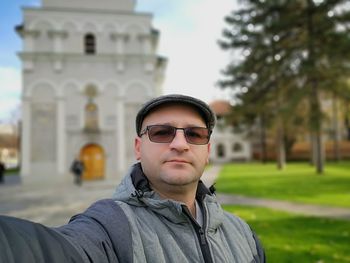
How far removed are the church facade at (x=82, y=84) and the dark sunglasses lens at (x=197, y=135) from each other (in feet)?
74.4

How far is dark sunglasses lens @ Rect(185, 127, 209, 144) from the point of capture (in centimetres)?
181

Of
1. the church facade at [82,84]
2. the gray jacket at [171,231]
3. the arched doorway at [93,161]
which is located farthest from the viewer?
the arched doorway at [93,161]

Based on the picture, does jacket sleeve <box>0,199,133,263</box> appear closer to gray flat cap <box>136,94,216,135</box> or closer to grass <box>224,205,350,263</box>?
gray flat cap <box>136,94,216,135</box>

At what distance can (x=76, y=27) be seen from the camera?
25.4 meters

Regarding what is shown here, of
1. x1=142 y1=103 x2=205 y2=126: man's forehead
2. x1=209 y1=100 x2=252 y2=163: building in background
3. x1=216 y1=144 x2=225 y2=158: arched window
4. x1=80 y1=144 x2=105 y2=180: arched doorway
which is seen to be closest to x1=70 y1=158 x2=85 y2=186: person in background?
x1=80 y1=144 x2=105 y2=180: arched doorway

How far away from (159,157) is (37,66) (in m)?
25.4

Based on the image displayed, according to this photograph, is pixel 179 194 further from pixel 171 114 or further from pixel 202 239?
pixel 171 114

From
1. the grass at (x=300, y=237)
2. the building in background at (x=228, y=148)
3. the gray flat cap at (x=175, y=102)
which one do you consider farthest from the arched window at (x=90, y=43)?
the building in background at (x=228, y=148)

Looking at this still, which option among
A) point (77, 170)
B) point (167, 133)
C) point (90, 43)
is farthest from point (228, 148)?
point (167, 133)

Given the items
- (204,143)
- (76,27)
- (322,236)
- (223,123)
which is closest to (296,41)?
A: (223,123)

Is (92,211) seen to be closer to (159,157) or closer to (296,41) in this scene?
(159,157)

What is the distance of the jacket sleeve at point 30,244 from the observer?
1.00m

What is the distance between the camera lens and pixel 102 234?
4.59 ft

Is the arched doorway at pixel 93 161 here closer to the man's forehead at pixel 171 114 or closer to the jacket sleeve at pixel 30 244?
the man's forehead at pixel 171 114
